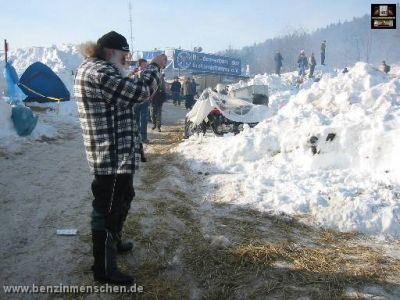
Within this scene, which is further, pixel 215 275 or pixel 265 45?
pixel 265 45

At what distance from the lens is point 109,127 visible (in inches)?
128

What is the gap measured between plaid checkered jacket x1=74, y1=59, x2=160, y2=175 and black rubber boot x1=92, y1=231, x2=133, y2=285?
0.60 m

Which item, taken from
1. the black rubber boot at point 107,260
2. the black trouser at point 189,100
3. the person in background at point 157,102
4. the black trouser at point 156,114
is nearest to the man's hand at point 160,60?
the black rubber boot at point 107,260

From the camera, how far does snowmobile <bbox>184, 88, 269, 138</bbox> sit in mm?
10736

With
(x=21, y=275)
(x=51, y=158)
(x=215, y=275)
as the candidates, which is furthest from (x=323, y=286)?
(x=51, y=158)

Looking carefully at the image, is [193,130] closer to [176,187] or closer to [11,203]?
[176,187]

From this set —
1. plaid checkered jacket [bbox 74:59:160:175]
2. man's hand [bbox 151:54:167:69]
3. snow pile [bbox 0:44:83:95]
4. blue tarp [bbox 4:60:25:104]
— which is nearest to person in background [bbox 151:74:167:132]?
blue tarp [bbox 4:60:25:104]

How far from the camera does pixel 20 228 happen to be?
4.65 metres

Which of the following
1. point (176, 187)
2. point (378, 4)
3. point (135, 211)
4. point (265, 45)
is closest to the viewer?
point (135, 211)

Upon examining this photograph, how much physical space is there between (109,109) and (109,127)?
→ 5.8 inches

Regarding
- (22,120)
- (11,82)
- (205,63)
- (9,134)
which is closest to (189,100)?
(11,82)

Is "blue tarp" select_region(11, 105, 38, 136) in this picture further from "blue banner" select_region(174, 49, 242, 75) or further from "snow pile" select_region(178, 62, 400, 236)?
"blue banner" select_region(174, 49, 242, 75)

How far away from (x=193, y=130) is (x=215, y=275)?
24.5 feet

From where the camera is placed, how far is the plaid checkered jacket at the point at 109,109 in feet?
10.2
